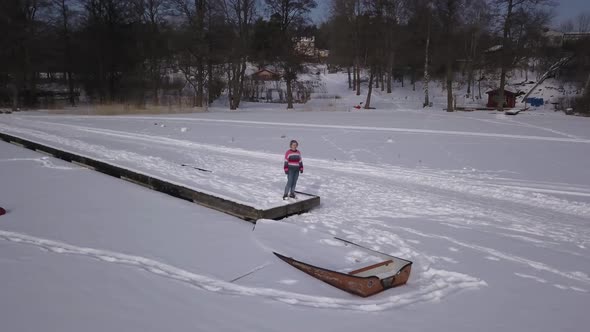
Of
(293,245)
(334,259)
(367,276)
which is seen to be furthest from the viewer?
(293,245)

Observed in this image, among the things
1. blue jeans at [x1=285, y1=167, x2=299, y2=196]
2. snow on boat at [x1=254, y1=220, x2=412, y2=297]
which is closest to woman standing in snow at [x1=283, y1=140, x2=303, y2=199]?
blue jeans at [x1=285, y1=167, x2=299, y2=196]

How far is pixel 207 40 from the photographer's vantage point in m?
38.1

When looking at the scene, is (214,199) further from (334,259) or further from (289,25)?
(289,25)

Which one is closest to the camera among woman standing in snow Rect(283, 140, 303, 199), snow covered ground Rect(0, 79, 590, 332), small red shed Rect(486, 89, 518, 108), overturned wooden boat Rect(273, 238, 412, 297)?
snow covered ground Rect(0, 79, 590, 332)

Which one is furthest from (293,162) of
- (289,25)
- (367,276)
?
(289,25)

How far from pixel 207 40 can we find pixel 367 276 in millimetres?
36046

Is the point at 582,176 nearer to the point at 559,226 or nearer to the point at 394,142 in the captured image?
the point at 559,226

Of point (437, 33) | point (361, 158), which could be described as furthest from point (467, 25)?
point (361, 158)

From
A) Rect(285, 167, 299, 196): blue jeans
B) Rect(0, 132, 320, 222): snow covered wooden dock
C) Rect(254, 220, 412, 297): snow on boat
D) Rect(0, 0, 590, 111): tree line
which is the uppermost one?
Rect(0, 0, 590, 111): tree line

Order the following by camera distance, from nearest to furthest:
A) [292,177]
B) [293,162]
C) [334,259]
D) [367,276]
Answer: [367,276] → [334,259] → [293,162] → [292,177]

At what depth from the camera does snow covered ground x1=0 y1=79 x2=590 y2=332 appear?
4547 millimetres

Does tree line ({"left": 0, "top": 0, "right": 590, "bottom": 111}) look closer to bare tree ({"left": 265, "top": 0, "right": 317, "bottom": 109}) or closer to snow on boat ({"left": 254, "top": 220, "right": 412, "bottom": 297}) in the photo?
bare tree ({"left": 265, "top": 0, "right": 317, "bottom": 109})

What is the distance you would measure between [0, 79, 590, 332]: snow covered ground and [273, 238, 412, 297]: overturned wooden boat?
11 centimetres

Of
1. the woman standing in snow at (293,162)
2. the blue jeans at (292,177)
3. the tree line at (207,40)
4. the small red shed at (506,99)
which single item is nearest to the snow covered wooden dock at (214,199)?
the blue jeans at (292,177)
